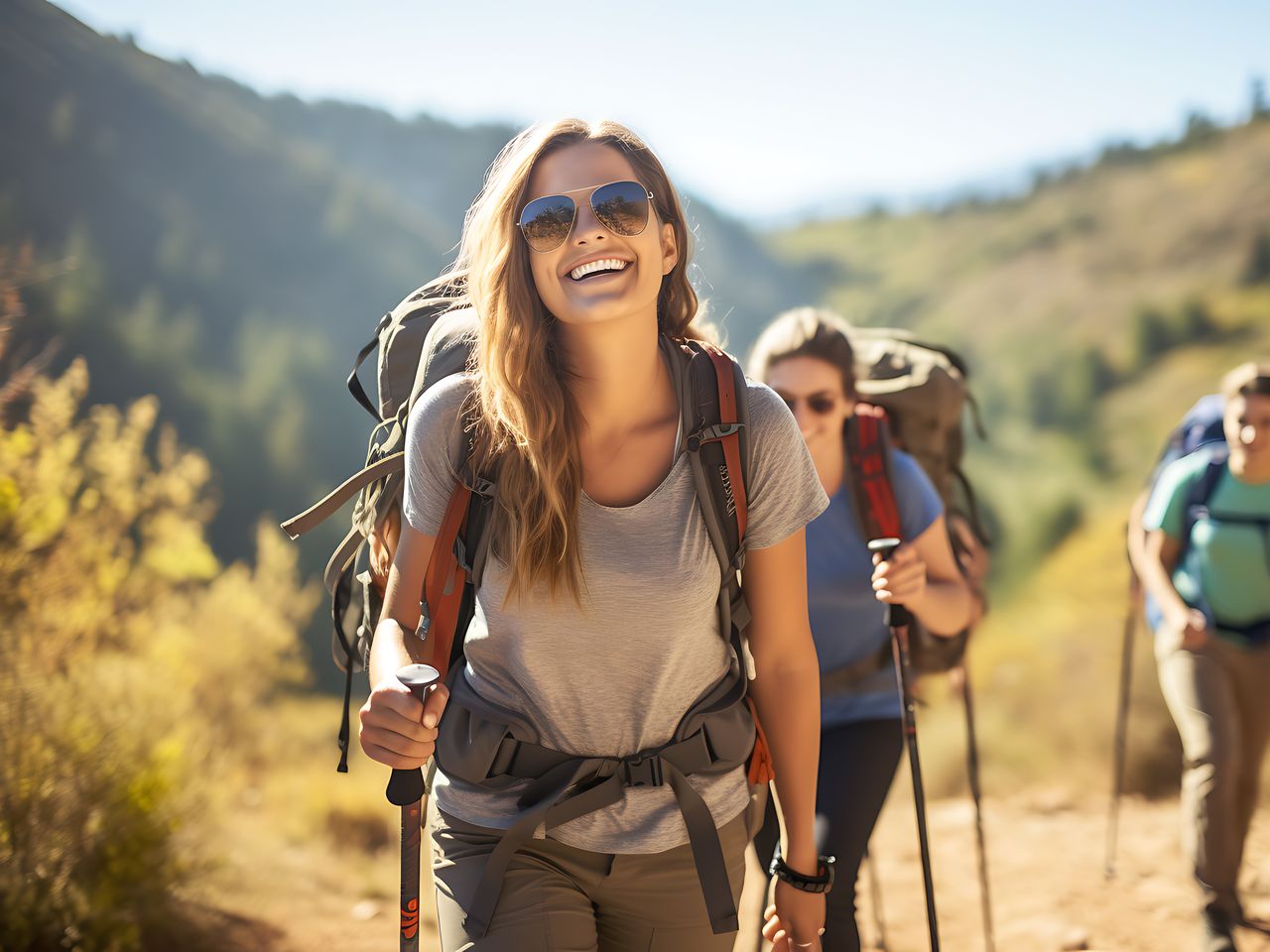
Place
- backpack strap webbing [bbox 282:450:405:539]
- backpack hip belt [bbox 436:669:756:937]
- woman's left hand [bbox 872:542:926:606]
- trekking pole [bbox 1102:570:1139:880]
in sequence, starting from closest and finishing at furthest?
1. backpack hip belt [bbox 436:669:756:937]
2. backpack strap webbing [bbox 282:450:405:539]
3. woman's left hand [bbox 872:542:926:606]
4. trekking pole [bbox 1102:570:1139:880]

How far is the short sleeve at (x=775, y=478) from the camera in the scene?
194 centimetres

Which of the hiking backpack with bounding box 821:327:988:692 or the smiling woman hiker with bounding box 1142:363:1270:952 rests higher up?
the hiking backpack with bounding box 821:327:988:692

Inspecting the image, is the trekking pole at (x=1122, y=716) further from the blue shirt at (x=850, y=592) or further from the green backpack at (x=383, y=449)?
the green backpack at (x=383, y=449)

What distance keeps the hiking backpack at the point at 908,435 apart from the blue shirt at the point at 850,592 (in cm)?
3

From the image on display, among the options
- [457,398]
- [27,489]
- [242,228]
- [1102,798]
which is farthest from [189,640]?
[242,228]

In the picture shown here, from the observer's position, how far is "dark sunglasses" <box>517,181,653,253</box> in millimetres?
1991

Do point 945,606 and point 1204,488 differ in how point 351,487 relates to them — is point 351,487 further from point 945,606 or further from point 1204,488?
point 1204,488

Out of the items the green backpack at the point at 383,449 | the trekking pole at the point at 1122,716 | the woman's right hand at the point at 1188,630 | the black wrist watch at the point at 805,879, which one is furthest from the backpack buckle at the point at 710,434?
the trekking pole at the point at 1122,716

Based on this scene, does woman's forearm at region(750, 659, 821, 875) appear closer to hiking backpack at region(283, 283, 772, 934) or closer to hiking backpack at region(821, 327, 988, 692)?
hiking backpack at region(283, 283, 772, 934)

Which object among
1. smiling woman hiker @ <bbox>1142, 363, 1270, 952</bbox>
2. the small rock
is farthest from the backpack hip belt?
the small rock

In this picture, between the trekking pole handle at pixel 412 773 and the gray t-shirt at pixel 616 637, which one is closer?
the trekking pole handle at pixel 412 773

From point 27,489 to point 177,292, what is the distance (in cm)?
1399

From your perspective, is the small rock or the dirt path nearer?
the small rock

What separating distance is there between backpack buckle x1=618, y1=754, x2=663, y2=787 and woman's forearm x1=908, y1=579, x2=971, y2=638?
51.6 inches
